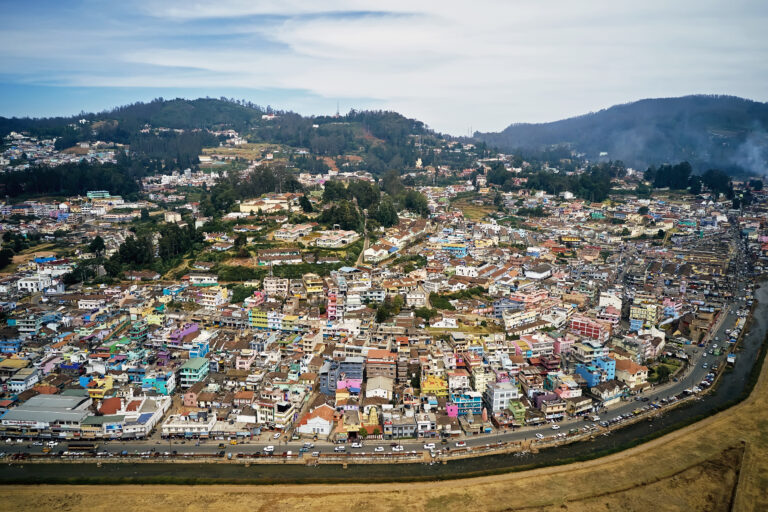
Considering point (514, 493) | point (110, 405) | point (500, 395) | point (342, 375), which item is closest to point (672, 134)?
point (500, 395)

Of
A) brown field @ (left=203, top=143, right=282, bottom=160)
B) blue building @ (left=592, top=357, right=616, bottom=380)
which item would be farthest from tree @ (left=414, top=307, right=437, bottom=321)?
brown field @ (left=203, top=143, right=282, bottom=160)

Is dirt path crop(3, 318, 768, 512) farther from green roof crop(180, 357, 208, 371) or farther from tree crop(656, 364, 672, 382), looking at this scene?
green roof crop(180, 357, 208, 371)

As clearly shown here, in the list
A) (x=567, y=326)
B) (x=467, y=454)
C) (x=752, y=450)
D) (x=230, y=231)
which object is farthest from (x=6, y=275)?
(x=752, y=450)

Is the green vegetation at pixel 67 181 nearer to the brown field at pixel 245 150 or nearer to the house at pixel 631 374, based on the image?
the brown field at pixel 245 150

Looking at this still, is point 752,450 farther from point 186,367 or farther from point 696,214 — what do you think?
point 696,214

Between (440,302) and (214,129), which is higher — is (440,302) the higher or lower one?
the lower one

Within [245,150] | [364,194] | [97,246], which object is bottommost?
[97,246]

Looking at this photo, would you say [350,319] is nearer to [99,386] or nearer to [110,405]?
[110,405]
